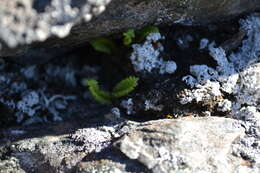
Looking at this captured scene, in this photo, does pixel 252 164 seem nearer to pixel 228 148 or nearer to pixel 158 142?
pixel 228 148

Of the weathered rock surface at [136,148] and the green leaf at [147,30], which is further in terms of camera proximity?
the green leaf at [147,30]

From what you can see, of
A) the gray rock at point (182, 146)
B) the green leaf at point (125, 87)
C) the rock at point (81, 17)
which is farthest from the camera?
the green leaf at point (125, 87)

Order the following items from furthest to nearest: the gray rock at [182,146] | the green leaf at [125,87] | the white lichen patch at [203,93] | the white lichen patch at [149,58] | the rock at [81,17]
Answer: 1. the white lichen patch at [149,58]
2. the green leaf at [125,87]
3. the white lichen patch at [203,93]
4. the gray rock at [182,146]
5. the rock at [81,17]

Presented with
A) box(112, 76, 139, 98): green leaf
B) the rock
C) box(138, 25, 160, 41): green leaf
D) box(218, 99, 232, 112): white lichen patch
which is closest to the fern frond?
box(112, 76, 139, 98): green leaf

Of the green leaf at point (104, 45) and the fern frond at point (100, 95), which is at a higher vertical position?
the green leaf at point (104, 45)

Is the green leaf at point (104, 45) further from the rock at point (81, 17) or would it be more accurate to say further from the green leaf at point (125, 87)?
the green leaf at point (125, 87)

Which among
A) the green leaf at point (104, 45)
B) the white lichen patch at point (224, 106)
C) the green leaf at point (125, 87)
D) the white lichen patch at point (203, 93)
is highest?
the green leaf at point (104, 45)

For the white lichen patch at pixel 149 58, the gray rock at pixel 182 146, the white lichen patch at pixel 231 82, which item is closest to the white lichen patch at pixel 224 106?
the white lichen patch at pixel 231 82
